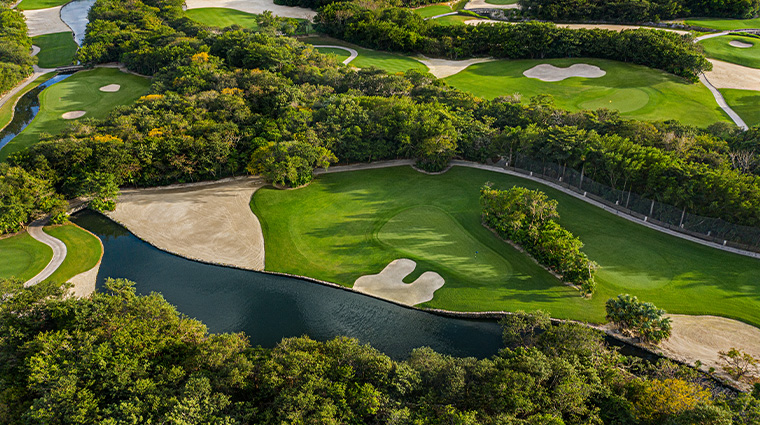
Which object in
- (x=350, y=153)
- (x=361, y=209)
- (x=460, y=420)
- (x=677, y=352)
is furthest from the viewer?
(x=350, y=153)

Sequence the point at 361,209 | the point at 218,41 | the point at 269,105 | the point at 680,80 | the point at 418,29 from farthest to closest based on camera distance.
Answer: the point at 418,29 < the point at 218,41 < the point at 680,80 < the point at 269,105 < the point at 361,209

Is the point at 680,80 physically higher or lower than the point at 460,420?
higher

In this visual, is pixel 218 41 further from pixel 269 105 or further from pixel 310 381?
pixel 310 381

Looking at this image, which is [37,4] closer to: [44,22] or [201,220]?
[44,22]

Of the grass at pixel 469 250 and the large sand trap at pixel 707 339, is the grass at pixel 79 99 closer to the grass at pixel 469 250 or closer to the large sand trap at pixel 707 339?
the grass at pixel 469 250

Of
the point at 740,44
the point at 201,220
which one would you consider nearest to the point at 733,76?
the point at 740,44

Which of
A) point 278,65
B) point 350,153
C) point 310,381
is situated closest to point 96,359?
point 310,381

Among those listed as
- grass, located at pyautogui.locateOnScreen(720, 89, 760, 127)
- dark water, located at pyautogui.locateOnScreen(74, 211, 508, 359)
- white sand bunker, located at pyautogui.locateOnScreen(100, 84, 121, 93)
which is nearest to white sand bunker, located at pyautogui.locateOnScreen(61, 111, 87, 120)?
white sand bunker, located at pyautogui.locateOnScreen(100, 84, 121, 93)
